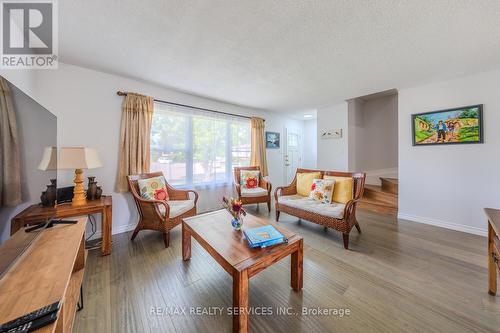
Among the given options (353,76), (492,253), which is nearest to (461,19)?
(353,76)

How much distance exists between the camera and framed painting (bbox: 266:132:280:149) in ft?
15.3

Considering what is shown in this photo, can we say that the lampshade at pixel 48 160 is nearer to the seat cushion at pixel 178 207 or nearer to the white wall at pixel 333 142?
the seat cushion at pixel 178 207

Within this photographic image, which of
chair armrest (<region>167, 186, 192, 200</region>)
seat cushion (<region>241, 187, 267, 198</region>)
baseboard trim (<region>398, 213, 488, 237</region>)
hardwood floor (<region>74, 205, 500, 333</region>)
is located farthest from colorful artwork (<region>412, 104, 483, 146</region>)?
chair armrest (<region>167, 186, 192, 200</region>)

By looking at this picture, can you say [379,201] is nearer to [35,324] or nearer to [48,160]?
[35,324]

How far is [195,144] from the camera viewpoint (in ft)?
11.0

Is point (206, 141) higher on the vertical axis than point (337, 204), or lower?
higher

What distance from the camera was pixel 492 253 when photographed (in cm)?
140

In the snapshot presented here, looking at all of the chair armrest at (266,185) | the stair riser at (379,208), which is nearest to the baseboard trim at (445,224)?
the stair riser at (379,208)

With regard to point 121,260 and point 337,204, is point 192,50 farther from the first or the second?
point 337,204

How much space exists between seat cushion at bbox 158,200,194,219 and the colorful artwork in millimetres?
3763

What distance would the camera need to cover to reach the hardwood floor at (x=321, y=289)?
1.22 meters

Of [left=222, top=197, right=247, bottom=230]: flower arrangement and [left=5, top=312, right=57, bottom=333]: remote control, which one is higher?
[left=222, top=197, right=247, bottom=230]: flower arrangement

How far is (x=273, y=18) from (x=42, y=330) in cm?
219

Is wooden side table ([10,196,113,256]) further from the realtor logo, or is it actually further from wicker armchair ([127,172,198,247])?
the realtor logo
